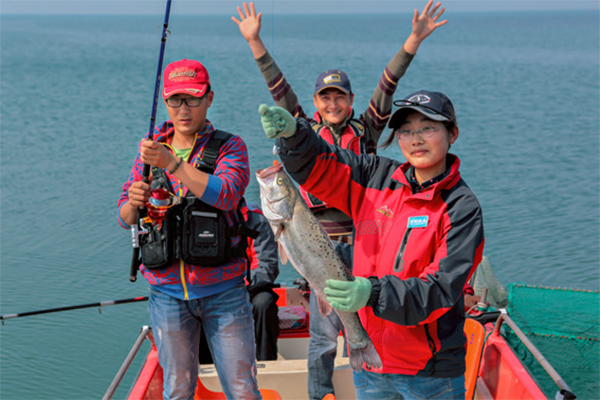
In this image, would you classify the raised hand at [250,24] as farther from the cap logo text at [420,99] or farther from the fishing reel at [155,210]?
the cap logo text at [420,99]

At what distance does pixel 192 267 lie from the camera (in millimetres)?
3473

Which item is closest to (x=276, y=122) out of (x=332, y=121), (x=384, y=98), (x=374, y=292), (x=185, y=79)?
(x=374, y=292)

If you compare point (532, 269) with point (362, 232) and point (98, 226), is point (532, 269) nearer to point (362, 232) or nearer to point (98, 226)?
point (98, 226)

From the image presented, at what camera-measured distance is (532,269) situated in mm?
11578

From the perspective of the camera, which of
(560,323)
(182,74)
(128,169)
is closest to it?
(182,74)

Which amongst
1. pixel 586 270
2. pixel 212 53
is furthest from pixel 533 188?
pixel 212 53

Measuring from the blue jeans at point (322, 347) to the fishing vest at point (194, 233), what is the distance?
37.1 inches

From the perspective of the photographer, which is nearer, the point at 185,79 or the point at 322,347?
the point at 185,79

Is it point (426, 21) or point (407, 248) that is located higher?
point (426, 21)

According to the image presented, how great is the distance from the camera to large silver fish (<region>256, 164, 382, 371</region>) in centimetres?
269

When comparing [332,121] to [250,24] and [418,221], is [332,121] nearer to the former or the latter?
[250,24]

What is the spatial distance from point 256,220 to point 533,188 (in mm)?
11137

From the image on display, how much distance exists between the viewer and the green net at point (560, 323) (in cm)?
660

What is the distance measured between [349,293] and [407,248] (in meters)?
0.39
